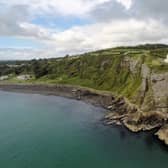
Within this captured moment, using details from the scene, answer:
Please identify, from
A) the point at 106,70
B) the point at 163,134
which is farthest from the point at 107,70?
the point at 163,134

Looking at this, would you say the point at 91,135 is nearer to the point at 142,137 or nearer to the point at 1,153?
the point at 142,137

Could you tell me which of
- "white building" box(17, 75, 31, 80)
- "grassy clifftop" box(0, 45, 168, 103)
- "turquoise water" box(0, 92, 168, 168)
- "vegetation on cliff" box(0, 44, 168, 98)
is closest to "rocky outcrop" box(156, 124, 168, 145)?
"turquoise water" box(0, 92, 168, 168)

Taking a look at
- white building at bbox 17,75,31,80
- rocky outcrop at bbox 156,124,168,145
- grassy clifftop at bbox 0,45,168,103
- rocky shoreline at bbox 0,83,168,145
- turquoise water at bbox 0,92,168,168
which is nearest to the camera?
turquoise water at bbox 0,92,168,168

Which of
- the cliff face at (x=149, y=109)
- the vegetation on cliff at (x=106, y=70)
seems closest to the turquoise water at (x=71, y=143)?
the cliff face at (x=149, y=109)

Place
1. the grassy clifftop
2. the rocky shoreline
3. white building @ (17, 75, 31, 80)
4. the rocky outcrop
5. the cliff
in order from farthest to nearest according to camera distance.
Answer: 1. white building @ (17, 75, 31, 80)
2. the grassy clifftop
3. the cliff
4. the rocky shoreline
5. the rocky outcrop

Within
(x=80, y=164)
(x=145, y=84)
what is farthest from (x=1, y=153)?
(x=145, y=84)

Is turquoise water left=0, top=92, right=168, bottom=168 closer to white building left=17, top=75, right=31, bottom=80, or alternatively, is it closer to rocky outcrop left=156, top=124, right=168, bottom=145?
rocky outcrop left=156, top=124, right=168, bottom=145
